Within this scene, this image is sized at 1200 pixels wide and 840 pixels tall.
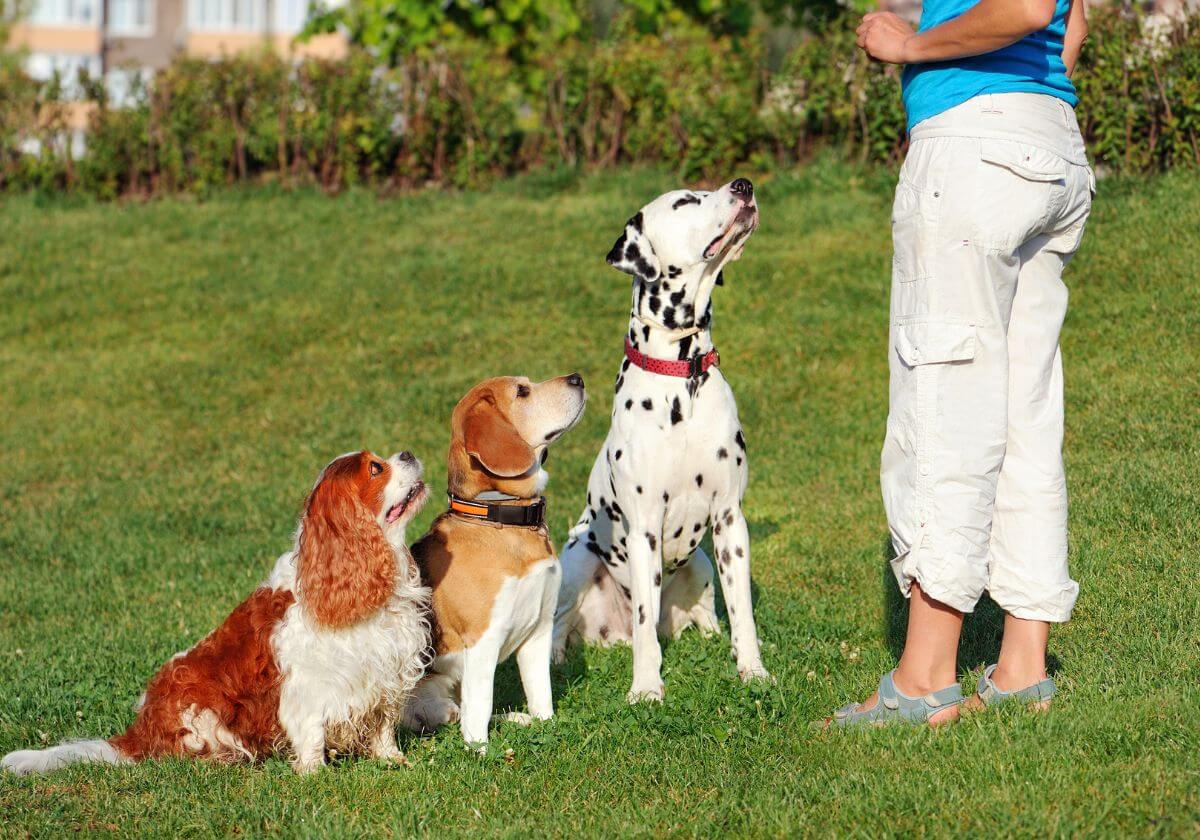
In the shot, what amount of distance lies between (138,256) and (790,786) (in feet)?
39.6

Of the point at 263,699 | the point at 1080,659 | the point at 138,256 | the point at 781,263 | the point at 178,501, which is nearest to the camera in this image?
the point at 263,699

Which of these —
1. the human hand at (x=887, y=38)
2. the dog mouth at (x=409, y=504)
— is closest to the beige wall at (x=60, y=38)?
the dog mouth at (x=409, y=504)

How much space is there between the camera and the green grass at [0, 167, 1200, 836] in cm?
439

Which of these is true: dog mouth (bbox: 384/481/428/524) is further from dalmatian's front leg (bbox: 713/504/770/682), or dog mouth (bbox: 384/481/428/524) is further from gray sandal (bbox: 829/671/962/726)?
gray sandal (bbox: 829/671/962/726)

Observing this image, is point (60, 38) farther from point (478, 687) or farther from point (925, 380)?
point (925, 380)

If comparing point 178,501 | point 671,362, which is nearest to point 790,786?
point 671,362

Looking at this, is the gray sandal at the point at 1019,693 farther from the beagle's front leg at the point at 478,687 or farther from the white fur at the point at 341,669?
the white fur at the point at 341,669

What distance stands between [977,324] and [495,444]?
1.94 m

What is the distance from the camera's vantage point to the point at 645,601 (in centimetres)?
569

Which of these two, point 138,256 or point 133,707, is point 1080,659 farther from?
point 138,256

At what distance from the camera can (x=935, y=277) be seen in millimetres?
4371

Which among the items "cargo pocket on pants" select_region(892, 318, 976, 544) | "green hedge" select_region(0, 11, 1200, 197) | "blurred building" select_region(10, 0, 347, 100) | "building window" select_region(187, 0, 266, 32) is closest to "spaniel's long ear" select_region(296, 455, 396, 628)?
"cargo pocket on pants" select_region(892, 318, 976, 544)

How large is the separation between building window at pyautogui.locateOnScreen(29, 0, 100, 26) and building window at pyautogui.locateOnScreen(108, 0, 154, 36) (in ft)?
5.03

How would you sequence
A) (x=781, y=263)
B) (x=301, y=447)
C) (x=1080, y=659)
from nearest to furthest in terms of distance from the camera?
(x=1080, y=659), (x=301, y=447), (x=781, y=263)
